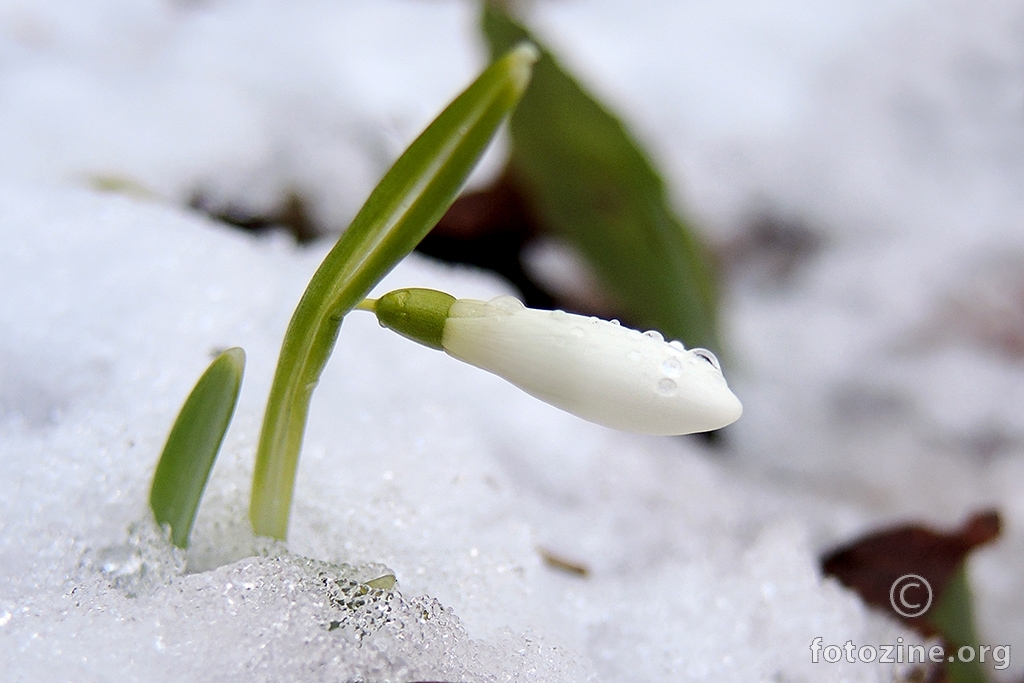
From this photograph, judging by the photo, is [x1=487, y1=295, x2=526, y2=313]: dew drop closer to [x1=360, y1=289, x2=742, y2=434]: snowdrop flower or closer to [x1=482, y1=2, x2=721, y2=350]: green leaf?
[x1=360, y1=289, x2=742, y2=434]: snowdrop flower

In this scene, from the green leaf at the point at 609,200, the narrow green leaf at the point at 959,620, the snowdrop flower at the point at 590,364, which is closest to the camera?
the snowdrop flower at the point at 590,364

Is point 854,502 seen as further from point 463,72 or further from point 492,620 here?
point 463,72

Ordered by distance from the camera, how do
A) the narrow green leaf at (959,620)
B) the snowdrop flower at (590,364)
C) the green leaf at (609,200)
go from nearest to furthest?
the snowdrop flower at (590,364) < the narrow green leaf at (959,620) < the green leaf at (609,200)

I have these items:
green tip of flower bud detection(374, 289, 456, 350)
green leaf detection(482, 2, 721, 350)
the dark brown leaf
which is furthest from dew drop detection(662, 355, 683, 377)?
green leaf detection(482, 2, 721, 350)

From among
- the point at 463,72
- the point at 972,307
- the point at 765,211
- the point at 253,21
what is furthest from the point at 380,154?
the point at 972,307

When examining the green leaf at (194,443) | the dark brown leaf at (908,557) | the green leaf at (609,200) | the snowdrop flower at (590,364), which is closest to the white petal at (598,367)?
the snowdrop flower at (590,364)

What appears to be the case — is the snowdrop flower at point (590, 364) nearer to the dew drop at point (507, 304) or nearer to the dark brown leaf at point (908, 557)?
the dew drop at point (507, 304)

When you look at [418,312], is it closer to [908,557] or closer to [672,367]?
[672,367]
